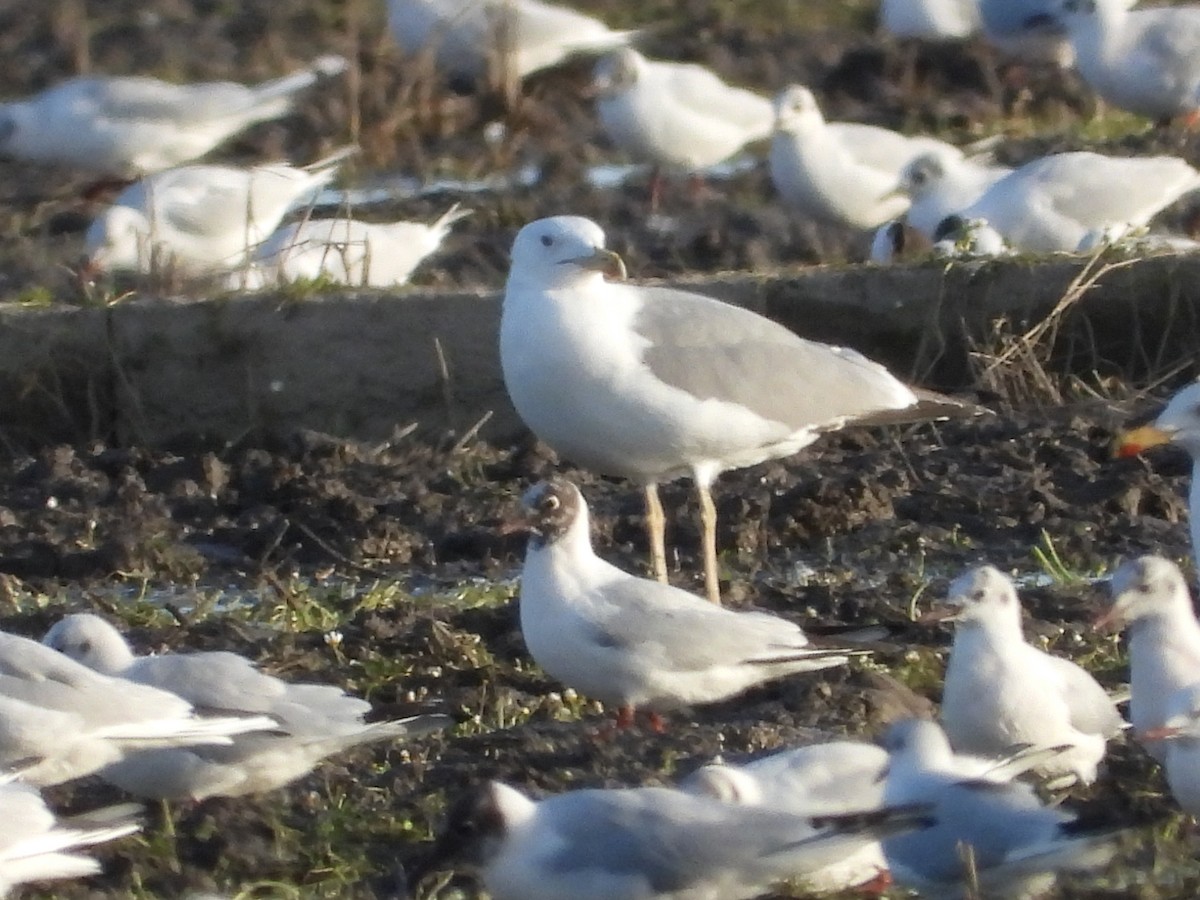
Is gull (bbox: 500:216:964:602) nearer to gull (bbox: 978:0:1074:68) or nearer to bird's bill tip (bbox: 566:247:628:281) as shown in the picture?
bird's bill tip (bbox: 566:247:628:281)

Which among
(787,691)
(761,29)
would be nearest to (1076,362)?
(787,691)

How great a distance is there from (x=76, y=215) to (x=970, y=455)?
7137 millimetres

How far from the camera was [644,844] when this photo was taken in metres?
4.66

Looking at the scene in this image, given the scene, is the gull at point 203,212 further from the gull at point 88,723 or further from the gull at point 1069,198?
the gull at point 88,723

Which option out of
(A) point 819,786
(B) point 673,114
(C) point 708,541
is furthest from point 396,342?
(B) point 673,114

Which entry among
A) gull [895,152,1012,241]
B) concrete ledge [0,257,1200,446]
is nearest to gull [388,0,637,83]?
gull [895,152,1012,241]

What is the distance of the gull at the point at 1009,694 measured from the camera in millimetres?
5703

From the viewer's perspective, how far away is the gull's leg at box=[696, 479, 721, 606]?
24.2 ft

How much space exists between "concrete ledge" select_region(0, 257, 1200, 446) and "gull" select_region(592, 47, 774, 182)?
587 centimetres

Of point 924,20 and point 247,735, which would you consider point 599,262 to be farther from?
point 924,20

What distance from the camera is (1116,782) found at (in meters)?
5.85

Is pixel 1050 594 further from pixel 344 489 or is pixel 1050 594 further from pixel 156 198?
pixel 156 198

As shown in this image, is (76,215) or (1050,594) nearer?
(1050,594)

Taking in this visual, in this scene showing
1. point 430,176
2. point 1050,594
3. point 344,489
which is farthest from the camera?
point 430,176
